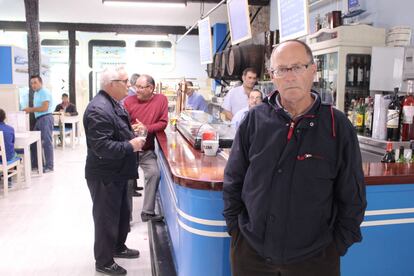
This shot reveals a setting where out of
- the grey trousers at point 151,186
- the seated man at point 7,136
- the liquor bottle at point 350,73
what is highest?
the liquor bottle at point 350,73

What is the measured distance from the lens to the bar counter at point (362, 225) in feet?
7.33

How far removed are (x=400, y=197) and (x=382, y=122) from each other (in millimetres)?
1354

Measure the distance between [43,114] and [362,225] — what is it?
6526mm

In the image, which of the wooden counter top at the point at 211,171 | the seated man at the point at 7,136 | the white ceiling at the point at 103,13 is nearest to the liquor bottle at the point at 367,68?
the wooden counter top at the point at 211,171

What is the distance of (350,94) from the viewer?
4477 millimetres

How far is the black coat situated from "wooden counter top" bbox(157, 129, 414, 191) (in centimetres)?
34

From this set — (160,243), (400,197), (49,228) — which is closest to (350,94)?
(400,197)

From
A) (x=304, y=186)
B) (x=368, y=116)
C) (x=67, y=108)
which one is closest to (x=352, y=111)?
(x=368, y=116)

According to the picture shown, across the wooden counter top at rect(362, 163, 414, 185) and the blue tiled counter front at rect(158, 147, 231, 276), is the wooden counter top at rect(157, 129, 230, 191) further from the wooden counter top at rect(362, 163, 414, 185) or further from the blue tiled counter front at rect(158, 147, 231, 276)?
the wooden counter top at rect(362, 163, 414, 185)

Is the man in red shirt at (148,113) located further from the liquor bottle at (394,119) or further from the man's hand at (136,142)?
the liquor bottle at (394,119)

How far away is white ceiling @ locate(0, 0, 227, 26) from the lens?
32.0ft

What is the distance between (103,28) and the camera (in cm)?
1317

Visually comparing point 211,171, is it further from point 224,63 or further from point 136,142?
point 224,63

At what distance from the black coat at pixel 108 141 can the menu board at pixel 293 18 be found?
1.73 m
